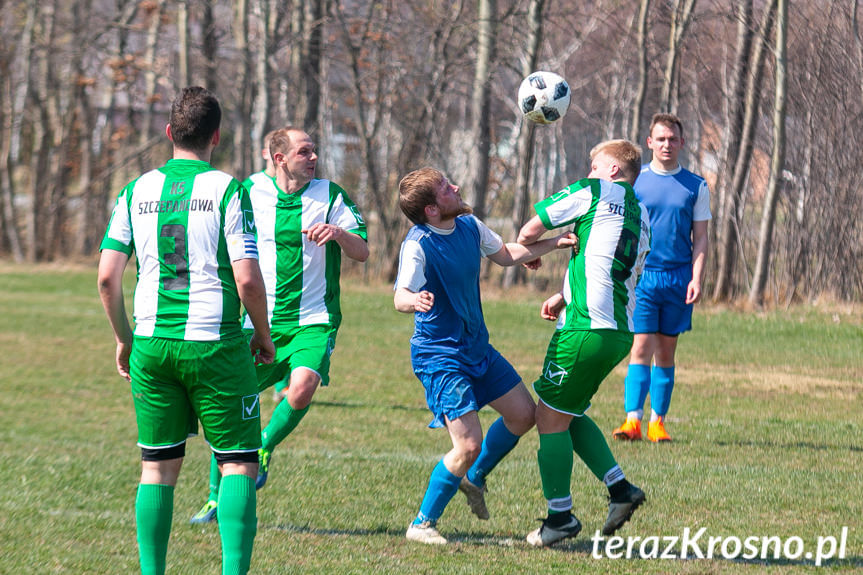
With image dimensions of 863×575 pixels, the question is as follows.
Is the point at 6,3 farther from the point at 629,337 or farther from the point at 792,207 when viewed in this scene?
the point at 629,337

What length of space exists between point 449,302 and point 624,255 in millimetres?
845

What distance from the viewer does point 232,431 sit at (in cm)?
408

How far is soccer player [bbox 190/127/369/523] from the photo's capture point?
18.7 feet

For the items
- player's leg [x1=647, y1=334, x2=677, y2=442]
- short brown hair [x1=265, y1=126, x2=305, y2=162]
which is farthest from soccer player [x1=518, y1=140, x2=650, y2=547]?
player's leg [x1=647, y1=334, x2=677, y2=442]

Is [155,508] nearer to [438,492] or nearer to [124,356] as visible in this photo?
[124,356]

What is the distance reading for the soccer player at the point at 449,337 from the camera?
485 cm

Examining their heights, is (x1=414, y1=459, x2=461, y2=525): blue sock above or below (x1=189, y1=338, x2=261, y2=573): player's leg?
below

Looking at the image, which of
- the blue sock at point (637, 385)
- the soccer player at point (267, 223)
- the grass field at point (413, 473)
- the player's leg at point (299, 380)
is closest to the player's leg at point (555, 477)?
the grass field at point (413, 473)

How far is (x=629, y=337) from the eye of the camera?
5.01 meters

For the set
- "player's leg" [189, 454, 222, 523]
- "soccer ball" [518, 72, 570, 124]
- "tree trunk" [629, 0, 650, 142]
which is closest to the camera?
"player's leg" [189, 454, 222, 523]

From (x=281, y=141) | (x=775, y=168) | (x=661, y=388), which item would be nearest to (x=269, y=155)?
(x=281, y=141)

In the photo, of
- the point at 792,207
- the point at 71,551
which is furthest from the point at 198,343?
the point at 792,207

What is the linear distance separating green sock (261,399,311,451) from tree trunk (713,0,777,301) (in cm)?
1108

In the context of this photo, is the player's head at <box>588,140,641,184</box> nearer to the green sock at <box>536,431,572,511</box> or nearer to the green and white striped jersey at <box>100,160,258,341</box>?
the green sock at <box>536,431,572,511</box>
